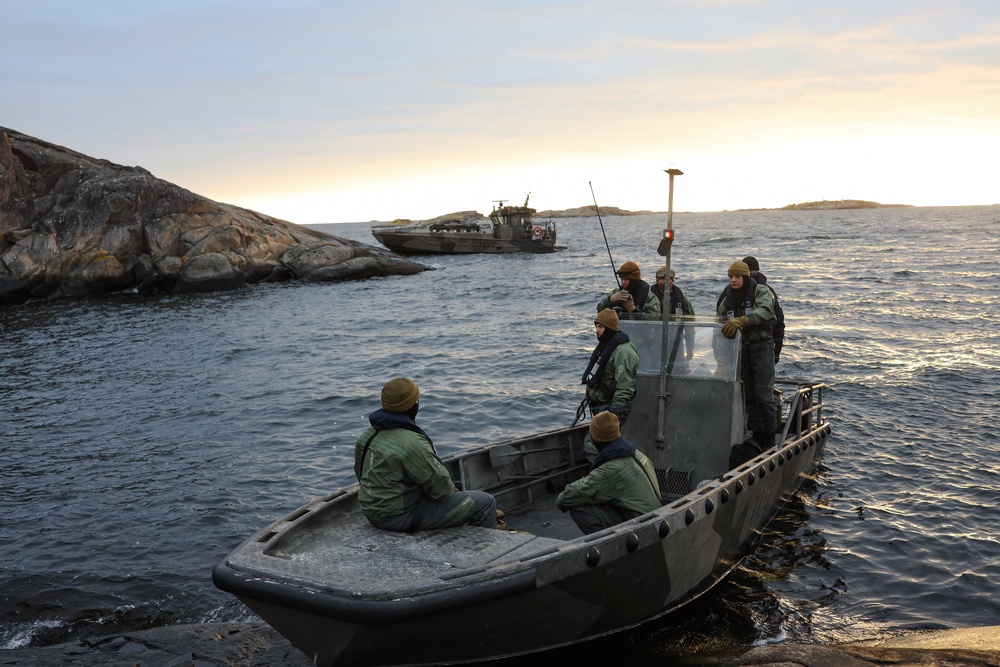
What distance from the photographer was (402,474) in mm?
6203

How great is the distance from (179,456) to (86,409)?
15.6ft

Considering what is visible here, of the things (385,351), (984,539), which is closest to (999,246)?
(385,351)

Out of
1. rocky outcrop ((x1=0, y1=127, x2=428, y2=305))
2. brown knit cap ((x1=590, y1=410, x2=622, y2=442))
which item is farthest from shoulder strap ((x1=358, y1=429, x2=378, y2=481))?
rocky outcrop ((x1=0, y1=127, x2=428, y2=305))

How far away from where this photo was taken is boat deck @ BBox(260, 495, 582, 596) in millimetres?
5598

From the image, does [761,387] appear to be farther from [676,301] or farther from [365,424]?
[365,424]

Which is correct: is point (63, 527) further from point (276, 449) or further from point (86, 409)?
point (86, 409)

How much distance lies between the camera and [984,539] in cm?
933

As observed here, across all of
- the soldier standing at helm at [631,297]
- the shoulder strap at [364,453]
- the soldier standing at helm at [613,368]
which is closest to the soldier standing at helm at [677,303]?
the soldier standing at helm at [631,297]

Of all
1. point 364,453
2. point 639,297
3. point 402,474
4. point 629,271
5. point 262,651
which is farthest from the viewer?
point 639,297

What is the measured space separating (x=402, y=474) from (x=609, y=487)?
74.0 inches

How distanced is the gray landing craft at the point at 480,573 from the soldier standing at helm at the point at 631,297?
190 cm

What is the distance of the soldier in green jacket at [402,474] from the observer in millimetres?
6109

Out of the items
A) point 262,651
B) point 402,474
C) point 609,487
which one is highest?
point 402,474

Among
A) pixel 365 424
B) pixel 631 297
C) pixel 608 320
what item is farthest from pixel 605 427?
pixel 365 424
